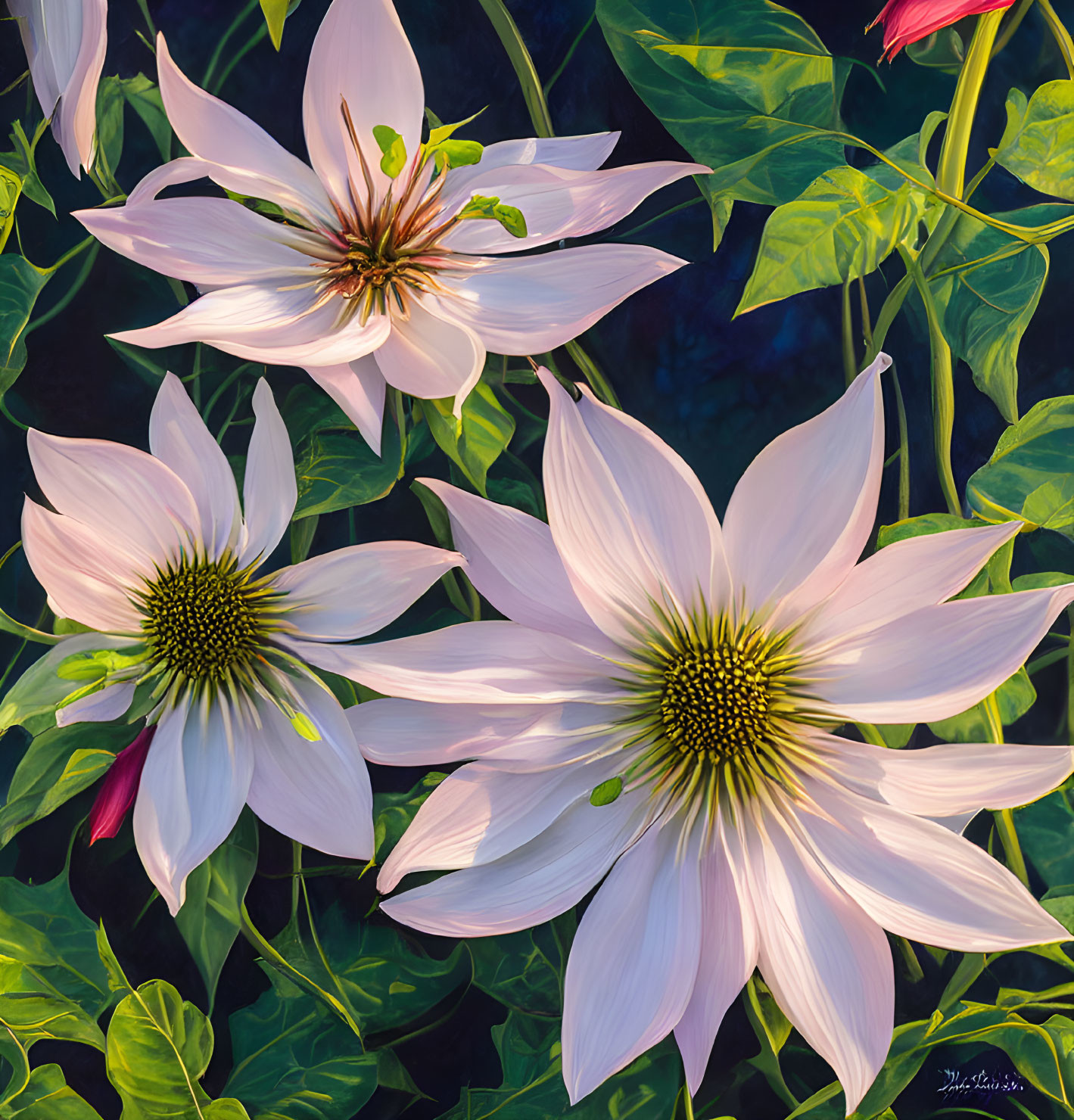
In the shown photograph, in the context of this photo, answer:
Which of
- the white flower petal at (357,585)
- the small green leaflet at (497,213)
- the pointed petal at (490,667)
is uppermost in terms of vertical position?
the small green leaflet at (497,213)

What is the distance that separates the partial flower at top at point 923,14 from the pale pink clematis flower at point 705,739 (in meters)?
0.15

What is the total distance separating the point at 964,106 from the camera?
38cm

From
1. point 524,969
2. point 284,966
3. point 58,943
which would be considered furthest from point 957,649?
point 58,943

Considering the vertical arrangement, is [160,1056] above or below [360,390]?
below

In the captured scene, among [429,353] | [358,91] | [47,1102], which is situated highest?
[358,91]

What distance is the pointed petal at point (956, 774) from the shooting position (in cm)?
36

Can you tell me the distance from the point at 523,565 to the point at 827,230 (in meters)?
0.20

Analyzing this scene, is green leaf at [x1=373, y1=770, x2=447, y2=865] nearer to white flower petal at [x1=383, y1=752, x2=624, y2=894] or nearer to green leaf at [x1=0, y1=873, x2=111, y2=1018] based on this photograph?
white flower petal at [x1=383, y1=752, x2=624, y2=894]

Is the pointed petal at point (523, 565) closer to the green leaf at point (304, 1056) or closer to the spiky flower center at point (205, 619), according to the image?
the spiky flower center at point (205, 619)

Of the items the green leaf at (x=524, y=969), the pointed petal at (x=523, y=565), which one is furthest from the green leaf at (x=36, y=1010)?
the pointed petal at (x=523, y=565)

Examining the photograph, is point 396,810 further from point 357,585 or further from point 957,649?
point 957,649

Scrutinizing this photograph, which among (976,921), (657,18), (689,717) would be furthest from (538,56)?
(976,921)

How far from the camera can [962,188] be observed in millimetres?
388

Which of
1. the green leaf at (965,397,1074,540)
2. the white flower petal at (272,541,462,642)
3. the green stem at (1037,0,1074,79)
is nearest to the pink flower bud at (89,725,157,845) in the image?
the white flower petal at (272,541,462,642)
